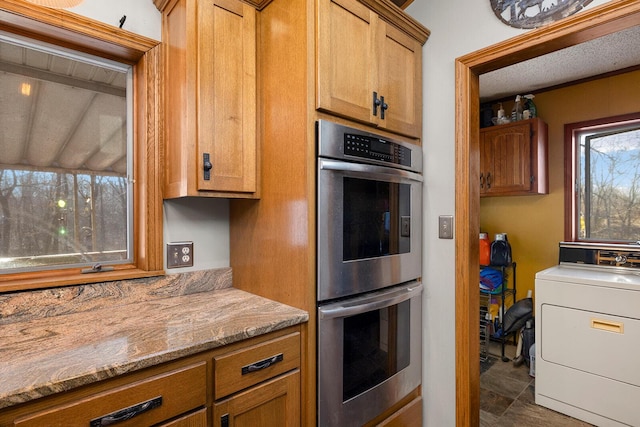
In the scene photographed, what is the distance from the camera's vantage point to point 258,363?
3.83ft

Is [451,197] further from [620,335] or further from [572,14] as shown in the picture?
[620,335]

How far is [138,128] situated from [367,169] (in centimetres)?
110

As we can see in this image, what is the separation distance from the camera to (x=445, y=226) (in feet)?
5.63

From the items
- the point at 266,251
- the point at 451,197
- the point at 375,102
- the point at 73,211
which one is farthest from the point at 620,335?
the point at 73,211

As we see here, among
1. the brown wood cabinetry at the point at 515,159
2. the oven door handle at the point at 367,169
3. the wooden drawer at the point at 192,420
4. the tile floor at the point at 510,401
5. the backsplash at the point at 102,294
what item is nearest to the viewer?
the wooden drawer at the point at 192,420

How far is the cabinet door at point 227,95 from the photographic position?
4.48ft

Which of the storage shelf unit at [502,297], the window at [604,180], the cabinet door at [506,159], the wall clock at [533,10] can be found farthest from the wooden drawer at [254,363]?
the window at [604,180]

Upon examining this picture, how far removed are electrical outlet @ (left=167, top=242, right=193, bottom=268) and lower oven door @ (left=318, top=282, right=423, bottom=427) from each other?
745 millimetres

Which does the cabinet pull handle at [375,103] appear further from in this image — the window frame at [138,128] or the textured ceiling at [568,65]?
the textured ceiling at [568,65]

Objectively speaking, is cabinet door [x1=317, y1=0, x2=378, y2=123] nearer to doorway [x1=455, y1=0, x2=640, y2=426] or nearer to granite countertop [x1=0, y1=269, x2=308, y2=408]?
doorway [x1=455, y1=0, x2=640, y2=426]

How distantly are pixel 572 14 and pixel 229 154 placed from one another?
1.47m

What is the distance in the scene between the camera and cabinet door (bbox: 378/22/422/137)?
1594 millimetres

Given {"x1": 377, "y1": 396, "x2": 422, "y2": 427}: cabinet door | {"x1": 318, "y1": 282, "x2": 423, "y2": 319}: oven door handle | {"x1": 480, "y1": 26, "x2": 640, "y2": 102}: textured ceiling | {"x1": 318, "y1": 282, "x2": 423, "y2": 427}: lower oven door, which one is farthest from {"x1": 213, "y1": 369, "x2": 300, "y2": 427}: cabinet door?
{"x1": 480, "y1": 26, "x2": 640, "y2": 102}: textured ceiling

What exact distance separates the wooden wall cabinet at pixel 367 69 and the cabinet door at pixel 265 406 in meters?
1.06
